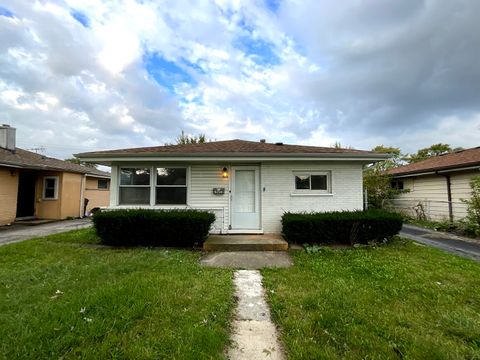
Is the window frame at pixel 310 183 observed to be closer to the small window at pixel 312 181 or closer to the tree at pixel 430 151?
the small window at pixel 312 181

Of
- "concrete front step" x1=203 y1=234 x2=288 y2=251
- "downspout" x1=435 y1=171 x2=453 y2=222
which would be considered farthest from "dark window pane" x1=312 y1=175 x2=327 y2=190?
"downspout" x1=435 y1=171 x2=453 y2=222

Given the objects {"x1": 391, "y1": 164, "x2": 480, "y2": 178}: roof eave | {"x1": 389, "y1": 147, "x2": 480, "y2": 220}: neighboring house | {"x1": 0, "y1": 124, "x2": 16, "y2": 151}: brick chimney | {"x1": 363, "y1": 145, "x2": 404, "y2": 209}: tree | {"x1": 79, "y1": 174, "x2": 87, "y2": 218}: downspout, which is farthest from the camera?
{"x1": 363, "y1": 145, "x2": 404, "y2": 209}: tree

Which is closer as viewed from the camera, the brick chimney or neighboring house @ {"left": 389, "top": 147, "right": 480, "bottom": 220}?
neighboring house @ {"left": 389, "top": 147, "right": 480, "bottom": 220}

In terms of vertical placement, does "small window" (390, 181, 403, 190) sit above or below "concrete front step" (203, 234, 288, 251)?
above

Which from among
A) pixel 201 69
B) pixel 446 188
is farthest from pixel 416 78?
pixel 201 69

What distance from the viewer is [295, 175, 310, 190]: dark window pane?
8.57m

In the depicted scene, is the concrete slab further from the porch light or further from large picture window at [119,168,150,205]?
large picture window at [119,168,150,205]

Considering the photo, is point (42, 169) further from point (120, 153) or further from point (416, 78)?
point (416, 78)

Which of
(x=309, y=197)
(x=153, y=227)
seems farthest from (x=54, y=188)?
(x=309, y=197)

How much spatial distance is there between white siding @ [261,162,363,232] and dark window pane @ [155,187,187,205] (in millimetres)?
2670

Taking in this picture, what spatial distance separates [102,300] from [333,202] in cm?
711

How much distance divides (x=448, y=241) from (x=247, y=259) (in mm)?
7023

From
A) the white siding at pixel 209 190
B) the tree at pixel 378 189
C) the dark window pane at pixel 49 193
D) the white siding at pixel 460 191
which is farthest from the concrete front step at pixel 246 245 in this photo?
the dark window pane at pixel 49 193

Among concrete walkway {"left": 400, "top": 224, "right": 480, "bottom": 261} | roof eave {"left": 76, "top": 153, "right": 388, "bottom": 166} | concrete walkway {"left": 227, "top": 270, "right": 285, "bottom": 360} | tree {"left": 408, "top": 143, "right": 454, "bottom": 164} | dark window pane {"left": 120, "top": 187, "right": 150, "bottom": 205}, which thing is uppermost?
tree {"left": 408, "top": 143, "right": 454, "bottom": 164}
